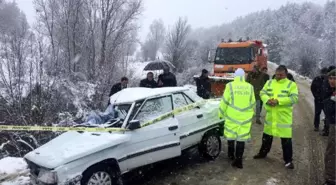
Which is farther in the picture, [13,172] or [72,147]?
[13,172]

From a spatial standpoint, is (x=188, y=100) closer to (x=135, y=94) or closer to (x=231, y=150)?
(x=135, y=94)

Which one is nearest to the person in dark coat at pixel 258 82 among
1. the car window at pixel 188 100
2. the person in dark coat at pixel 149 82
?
the person in dark coat at pixel 149 82

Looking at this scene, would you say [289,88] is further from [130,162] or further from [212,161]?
[130,162]

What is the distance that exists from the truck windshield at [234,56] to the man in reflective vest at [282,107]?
30.5ft

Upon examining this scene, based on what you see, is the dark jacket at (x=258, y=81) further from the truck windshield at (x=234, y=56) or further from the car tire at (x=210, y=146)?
the truck windshield at (x=234, y=56)

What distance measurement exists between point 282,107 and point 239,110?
826 mm

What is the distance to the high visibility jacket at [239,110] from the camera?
5785mm

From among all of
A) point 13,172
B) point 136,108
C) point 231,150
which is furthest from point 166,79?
point 13,172

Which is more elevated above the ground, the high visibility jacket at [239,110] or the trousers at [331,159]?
the high visibility jacket at [239,110]

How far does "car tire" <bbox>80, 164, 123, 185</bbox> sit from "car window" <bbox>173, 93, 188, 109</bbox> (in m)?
1.76

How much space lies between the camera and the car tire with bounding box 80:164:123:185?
4.50 meters

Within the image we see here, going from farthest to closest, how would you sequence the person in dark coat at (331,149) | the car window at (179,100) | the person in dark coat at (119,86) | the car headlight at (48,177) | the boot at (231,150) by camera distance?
the person in dark coat at (119,86)
the boot at (231,150)
the car window at (179,100)
the person in dark coat at (331,149)
the car headlight at (48,177)

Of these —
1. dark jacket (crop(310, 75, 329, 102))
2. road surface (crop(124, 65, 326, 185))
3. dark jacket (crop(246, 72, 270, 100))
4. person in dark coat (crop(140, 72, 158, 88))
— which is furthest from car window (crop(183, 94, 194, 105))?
dark jacket (crop(310, 75, 329, 102))

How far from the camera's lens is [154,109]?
18.6ft
